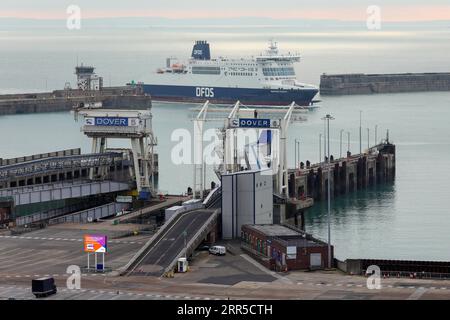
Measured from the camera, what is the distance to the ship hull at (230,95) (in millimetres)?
156875

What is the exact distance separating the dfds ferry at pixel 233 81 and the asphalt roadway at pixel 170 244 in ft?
332

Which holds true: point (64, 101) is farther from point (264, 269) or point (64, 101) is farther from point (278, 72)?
point (264, 269)

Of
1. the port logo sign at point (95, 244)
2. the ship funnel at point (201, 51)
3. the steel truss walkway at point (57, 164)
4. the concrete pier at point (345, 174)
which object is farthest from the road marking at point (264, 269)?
the ship funnel at point (201, 51)

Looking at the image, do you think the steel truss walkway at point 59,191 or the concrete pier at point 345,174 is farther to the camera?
the concrete pier at point 345,174

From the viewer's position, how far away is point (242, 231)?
178 ft

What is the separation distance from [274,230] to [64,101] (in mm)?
106171

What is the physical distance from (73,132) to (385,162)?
156ft

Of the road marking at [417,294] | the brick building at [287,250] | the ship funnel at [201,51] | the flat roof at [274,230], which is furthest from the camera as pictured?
the ship funnel at [201,51]

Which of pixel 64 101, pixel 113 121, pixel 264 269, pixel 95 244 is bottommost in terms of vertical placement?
pixel 264 269

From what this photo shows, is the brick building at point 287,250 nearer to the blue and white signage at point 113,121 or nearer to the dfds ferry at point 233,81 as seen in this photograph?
the blue and white signage at point 113,121

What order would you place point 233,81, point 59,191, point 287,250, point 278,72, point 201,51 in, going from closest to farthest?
1. point 287,250
2. point 59,191
3. point 278,72
4. point 233,81
5. point 201,51

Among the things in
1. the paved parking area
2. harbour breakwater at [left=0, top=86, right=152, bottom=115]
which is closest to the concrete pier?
the paved parking area

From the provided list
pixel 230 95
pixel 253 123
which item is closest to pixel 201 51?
pixel 230 95

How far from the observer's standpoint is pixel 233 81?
168m
